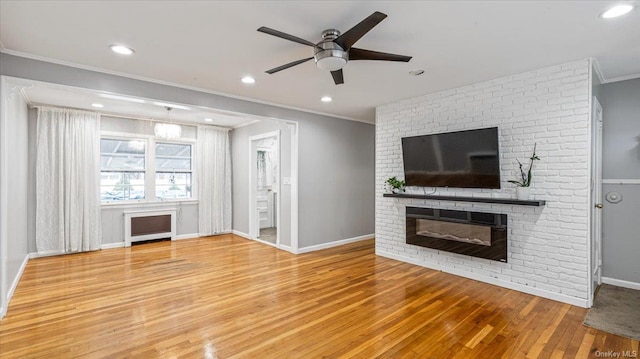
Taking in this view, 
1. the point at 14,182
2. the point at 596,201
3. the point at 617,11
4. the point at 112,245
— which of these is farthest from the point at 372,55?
the point at 112,245

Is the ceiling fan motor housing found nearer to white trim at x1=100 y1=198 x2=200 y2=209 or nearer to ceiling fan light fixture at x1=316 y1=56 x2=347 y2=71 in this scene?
ceiling fan light fixture at x1=316 y1=56 x2=347 y2=71

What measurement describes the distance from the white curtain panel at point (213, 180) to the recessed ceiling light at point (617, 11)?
665cm

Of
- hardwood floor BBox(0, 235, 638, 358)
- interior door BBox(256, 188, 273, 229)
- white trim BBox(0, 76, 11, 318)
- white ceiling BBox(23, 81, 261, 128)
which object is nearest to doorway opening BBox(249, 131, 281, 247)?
interior door BBox(256, 188, 273, 229)

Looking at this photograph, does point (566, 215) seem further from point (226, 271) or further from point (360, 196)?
point (226, 271)

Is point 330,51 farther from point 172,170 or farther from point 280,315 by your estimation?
point 172,170

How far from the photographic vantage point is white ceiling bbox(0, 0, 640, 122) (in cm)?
229

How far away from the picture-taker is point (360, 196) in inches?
261

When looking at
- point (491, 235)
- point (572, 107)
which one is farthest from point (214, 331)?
point (572, 107)

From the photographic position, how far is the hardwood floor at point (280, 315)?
2.46 m

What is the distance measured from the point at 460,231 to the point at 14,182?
222 inches

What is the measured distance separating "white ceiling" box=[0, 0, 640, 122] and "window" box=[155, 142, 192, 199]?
126 inches

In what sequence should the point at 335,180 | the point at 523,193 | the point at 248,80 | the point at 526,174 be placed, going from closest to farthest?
the point at 523,193 < the point at 526,174 < the point at 248,80 < the point at 335,180

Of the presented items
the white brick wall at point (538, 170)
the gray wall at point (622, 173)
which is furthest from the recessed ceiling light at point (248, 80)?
the gray wall at point (622, 173)

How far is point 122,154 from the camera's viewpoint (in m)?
6.23
